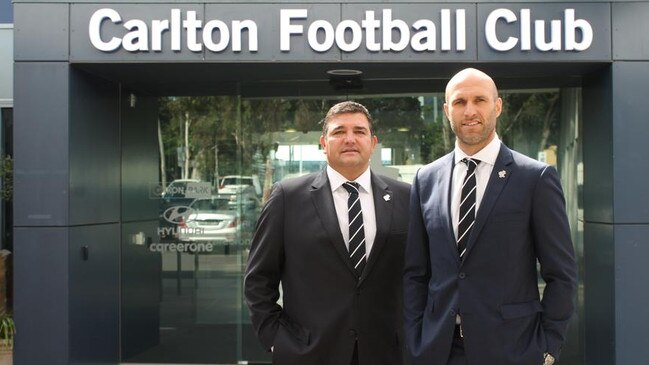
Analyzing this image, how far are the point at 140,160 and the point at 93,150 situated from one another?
1.12 m

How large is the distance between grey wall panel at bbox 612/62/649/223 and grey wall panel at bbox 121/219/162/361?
4.89 meters

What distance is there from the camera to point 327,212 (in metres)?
3.48

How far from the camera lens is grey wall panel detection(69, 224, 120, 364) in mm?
6598

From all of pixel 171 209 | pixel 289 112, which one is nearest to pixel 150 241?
pixel 171 209

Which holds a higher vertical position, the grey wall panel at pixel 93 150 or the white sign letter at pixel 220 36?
the white sign letter at pixel 220 36

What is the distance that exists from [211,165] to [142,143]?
817 millimetres

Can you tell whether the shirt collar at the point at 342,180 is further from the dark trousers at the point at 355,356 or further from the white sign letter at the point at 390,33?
the white sign letter at the point at 390,33

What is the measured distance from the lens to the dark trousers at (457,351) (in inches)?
121

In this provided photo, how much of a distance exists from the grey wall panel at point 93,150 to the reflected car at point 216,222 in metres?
0.89

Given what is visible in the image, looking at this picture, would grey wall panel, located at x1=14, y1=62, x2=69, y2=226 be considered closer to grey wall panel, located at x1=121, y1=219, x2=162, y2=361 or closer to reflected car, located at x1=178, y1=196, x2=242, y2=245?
grey wall panel, located at x1=121, y1=219, x2=162, y2=361

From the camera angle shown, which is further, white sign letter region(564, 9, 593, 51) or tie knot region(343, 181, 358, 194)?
white sign letter region(564, 9, 593, 51)

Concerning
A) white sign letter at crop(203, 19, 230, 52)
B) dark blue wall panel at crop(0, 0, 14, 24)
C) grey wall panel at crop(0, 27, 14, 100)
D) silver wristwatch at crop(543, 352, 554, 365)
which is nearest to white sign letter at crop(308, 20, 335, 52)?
white sign letter at crop(203, 19, 230, 52)

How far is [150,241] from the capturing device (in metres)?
8.23

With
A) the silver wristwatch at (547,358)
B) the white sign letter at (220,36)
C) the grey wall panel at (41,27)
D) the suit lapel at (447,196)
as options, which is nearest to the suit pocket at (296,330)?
the suit lapel at (447,196)
